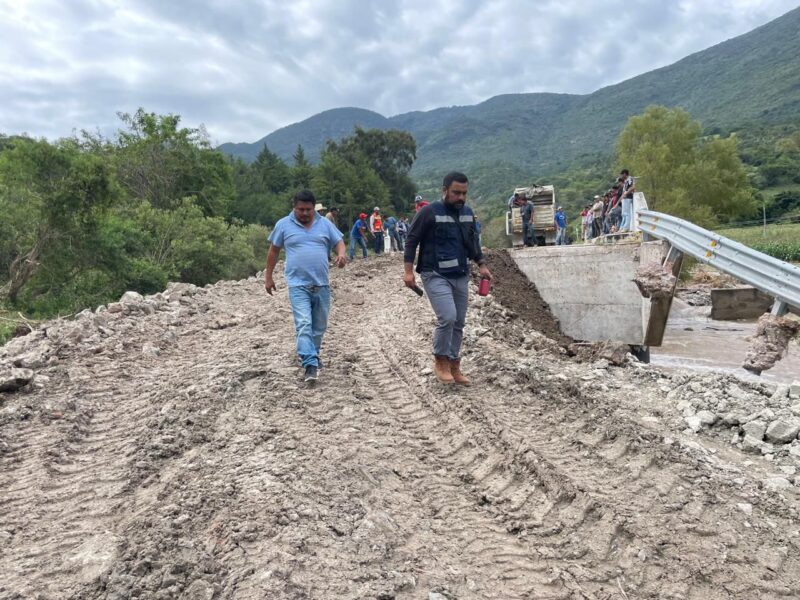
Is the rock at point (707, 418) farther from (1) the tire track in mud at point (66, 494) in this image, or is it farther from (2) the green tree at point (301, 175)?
(2) the green tree at point (301, 175)

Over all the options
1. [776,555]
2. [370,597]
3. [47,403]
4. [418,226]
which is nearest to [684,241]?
[418,226]

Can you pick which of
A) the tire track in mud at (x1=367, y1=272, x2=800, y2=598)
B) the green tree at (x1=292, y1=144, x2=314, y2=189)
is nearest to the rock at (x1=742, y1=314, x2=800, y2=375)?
the tire track in mud at (x1=367, y1=272, x2=800, y2=598)

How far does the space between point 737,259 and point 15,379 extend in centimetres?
815

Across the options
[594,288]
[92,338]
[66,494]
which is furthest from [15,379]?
[594,288]

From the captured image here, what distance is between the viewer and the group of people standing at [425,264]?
14.6 feet

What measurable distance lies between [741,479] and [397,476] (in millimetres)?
2010

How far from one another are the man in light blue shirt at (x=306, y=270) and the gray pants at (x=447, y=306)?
2.91 ft

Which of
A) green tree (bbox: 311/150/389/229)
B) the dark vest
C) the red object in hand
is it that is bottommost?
the red object in hand

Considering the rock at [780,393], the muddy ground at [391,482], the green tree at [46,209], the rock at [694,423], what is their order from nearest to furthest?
the muddy ground at [391,482] < the rock at [694,423] < the rock at [780,393] < the green tree at [46,209]

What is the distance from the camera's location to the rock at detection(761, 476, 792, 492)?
2.92 m

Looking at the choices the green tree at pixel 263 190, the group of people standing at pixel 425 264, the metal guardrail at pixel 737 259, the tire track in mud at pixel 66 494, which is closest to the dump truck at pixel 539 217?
the metal guardrail at pixel 737 259

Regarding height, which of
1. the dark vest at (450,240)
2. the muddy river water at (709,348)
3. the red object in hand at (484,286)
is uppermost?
the dark vest at (450,240)

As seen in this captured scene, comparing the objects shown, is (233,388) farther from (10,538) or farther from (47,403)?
Answer: (10,538)

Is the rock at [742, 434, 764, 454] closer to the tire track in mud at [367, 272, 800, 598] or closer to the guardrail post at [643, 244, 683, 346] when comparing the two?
the tire track in mud at [367, 272, 800, 598]
